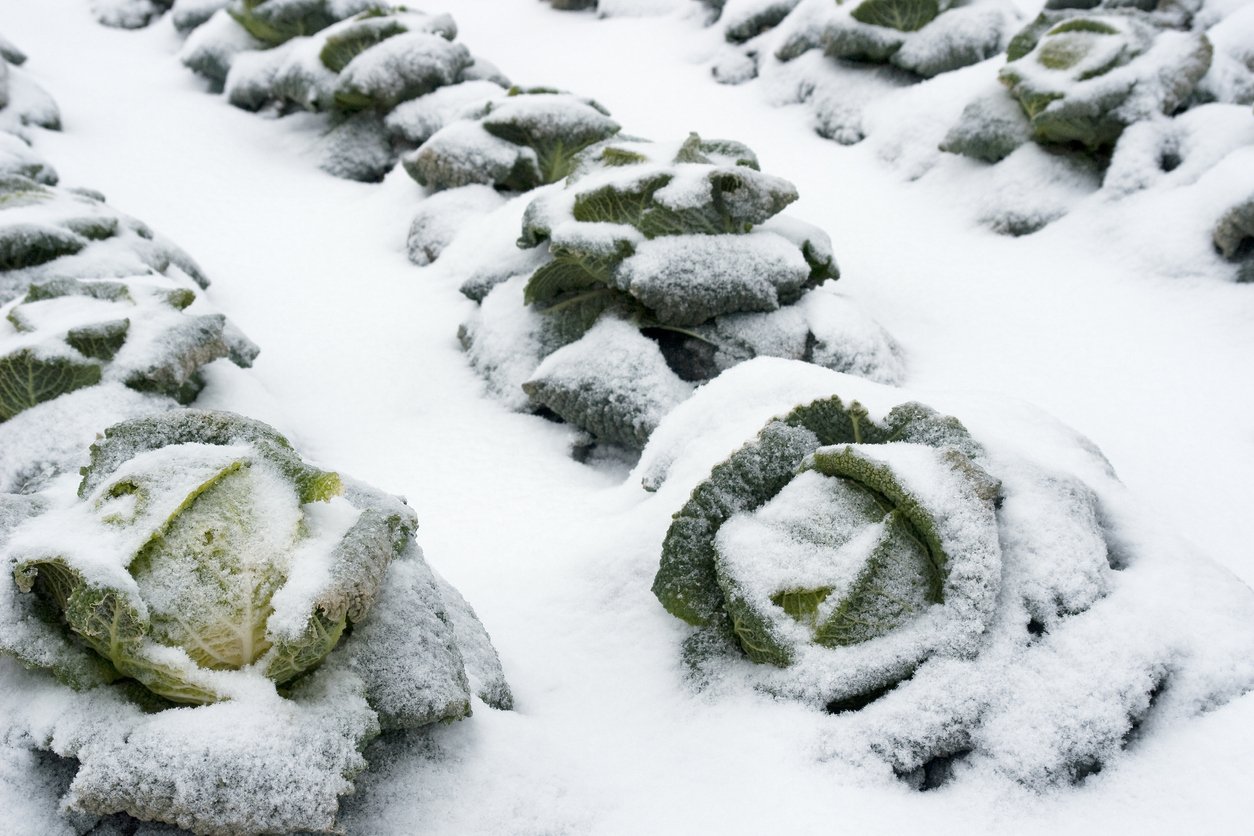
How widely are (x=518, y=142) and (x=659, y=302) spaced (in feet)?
7.07

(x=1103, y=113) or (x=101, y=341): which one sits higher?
(x=1103, y=113)

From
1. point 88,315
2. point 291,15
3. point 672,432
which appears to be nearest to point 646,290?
point 672,432

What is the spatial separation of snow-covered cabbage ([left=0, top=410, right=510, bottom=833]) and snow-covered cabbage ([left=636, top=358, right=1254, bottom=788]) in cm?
66

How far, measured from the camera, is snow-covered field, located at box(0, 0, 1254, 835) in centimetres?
167

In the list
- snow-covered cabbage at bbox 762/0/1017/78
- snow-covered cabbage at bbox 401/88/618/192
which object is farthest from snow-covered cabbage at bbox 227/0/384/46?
snow-covered cabbage at bbox 762/0/1017/78

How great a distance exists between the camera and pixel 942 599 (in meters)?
1.82

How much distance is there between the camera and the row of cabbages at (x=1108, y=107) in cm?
427

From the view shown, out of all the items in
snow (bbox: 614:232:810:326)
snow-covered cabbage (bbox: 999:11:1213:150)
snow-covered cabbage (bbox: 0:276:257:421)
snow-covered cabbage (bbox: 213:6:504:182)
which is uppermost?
snow-covered cabbage (bbox: 999:11:1213:150)

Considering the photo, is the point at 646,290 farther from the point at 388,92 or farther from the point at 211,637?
the point at 388,92

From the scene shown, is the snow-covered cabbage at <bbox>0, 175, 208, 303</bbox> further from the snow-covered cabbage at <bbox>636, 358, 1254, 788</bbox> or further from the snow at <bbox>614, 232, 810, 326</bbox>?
the snow-covered cabbage at <bbox>636, 358, 1254, 788</bbox>

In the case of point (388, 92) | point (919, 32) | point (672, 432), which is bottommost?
point (388, 92)

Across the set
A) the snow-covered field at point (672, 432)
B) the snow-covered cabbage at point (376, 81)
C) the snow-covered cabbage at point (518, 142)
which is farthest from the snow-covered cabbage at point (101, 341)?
the snow-covered cabbage at point (376, 81)

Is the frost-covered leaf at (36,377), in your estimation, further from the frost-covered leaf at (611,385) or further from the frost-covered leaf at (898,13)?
the frost-covered leaf at (898,13)

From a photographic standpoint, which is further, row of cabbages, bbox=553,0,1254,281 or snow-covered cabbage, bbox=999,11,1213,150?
snow-covered cabbage, bbox=999,11,1213,150
